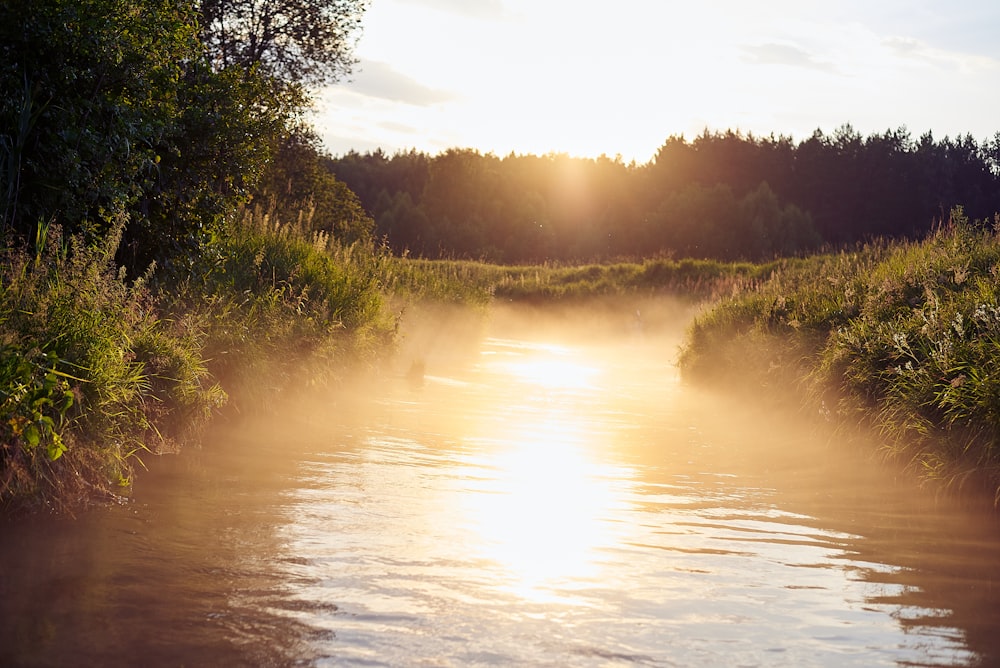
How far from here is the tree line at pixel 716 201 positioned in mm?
66188

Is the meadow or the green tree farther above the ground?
the green tree

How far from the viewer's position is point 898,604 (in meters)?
4.85

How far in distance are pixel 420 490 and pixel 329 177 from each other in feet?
67.7

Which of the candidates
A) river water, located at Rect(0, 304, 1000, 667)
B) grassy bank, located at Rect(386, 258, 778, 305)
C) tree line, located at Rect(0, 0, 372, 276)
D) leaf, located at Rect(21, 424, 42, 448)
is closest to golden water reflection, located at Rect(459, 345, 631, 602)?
river water, located at Rect(0, 304, 1000, 667)

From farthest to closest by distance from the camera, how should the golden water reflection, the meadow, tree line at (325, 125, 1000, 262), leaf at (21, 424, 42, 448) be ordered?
tree line at (325, 125, 1000, 262) < the meadow < the golden water reflection < leaf at (21, 424, 42, 448)

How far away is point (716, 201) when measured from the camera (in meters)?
66.2

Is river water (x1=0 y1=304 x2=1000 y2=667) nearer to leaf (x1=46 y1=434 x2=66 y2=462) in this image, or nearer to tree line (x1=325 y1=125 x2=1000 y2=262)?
leaf (x1=46 y1=434 x2=66 y2=462)

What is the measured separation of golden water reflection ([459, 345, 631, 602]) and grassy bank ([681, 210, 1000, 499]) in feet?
7.51

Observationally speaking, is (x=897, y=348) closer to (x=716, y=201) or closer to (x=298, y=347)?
(x=298, y=347)

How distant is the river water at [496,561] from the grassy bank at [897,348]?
1.46 ft

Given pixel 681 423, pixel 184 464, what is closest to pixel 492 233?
pixel 681 423

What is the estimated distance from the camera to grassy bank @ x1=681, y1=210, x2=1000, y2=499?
736 cm

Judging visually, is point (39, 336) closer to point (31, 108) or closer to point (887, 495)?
point (31, 108)

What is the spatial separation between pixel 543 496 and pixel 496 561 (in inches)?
70.3
